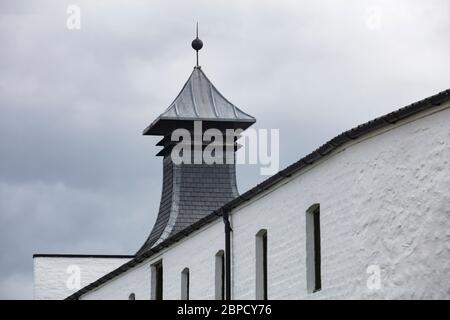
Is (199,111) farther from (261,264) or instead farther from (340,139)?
(340,139)

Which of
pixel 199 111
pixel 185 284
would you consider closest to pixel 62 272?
pixel 199 111

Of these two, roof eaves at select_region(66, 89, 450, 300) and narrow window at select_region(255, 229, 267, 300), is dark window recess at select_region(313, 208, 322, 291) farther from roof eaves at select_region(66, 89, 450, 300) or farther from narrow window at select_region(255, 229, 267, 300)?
narrow window at select_region(255, 229, 267, 300)

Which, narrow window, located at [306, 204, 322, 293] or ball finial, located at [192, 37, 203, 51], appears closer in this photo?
narrow window, located at [306, 204, 322, 293]

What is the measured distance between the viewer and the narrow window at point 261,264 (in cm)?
2997

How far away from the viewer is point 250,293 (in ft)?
100

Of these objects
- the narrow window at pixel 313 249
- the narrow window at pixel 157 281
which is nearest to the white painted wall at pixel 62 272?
the narrow window at pixel 157 281

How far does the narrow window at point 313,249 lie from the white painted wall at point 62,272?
30967 millimetres

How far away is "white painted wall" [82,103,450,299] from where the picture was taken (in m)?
23.0

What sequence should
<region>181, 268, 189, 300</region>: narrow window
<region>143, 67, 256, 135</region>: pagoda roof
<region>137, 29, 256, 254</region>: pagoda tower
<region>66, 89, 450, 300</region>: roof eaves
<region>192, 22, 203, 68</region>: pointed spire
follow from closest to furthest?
<region>66, 89, 450, 300</region>: roof eaves, <region>181, 268, 189, 300</region>: narrow window, <region>137, 29, 256, 254</region>: pagoda tower, <region>143, 67, 256, 135</region>: pagoda roof, <region>192, 22, 203, 68</region>: pointed spire

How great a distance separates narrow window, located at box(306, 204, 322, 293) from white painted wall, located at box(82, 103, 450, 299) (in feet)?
0.51

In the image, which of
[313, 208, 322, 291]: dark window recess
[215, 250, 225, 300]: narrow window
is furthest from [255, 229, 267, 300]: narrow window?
[313, 208, 322, 291]: dark window recess

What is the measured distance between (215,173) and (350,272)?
3086 cm

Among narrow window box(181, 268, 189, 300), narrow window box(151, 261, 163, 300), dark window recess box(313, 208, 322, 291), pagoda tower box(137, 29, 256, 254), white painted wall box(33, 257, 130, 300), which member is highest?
pagoda tower box(137, 29, 256, 254)
